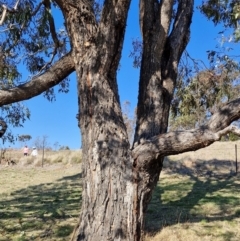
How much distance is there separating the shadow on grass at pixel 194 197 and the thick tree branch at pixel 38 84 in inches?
103

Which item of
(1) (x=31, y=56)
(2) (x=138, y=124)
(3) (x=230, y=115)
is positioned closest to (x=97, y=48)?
(2) (x=138, y=124)

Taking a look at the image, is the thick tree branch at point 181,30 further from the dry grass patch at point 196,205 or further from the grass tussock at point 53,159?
the grass tussock at point 53,159

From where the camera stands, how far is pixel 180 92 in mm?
8266

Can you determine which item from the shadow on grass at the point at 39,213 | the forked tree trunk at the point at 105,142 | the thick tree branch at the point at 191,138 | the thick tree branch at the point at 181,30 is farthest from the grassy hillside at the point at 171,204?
the thick tree branch at the point at 181,30

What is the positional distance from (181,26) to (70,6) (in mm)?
2022

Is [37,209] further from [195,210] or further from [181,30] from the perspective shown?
[181,30]

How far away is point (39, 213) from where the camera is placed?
25.1 feet

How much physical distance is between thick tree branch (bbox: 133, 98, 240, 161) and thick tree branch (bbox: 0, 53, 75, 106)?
4.52 feet

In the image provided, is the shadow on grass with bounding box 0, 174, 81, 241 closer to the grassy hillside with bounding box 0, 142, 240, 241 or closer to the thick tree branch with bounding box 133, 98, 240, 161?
the grassy hillside with bounding box 0, 142, 240, 241

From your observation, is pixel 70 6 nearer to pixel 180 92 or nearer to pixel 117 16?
pixel 117 16

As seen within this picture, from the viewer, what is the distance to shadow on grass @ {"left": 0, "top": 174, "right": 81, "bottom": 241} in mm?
5910

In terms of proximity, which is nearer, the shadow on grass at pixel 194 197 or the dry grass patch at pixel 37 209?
the dry grass patch at pixel 37 209

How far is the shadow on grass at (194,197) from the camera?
676 centimetres

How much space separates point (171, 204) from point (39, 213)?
8.99ft
